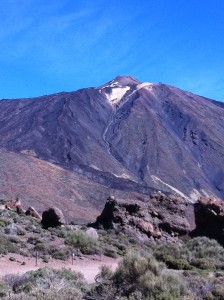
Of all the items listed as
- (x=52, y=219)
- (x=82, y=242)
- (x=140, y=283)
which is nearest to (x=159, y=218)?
(x=52, y=219)

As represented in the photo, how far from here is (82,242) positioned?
19891 mm

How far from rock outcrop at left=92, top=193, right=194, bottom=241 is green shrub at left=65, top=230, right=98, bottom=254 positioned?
576cm

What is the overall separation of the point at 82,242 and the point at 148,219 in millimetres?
7726

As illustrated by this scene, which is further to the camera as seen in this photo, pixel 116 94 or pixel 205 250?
pixel 116 94

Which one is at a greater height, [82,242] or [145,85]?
[145,85]

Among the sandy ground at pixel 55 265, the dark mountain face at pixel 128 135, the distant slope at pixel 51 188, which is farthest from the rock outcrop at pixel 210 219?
the dark mountain face at pixel 128 135

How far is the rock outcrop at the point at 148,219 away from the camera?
86.2 feet

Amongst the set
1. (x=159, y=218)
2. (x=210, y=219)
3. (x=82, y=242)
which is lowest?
(x=82, y=242)

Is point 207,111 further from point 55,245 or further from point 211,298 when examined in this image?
point 211,298

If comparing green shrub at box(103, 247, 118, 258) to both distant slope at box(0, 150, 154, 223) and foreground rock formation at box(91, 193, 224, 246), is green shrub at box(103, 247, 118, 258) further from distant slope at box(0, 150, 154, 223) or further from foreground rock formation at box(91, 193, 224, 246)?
distant slope at box(0, 150, 154, 223)

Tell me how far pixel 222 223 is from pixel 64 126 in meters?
78.6

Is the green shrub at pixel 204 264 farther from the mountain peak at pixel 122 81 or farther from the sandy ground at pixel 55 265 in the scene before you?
the mountain peak at pixel 122 81

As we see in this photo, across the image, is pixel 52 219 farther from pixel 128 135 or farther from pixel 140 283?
pixel 128 135

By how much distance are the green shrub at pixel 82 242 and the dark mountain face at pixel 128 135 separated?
39972mm
